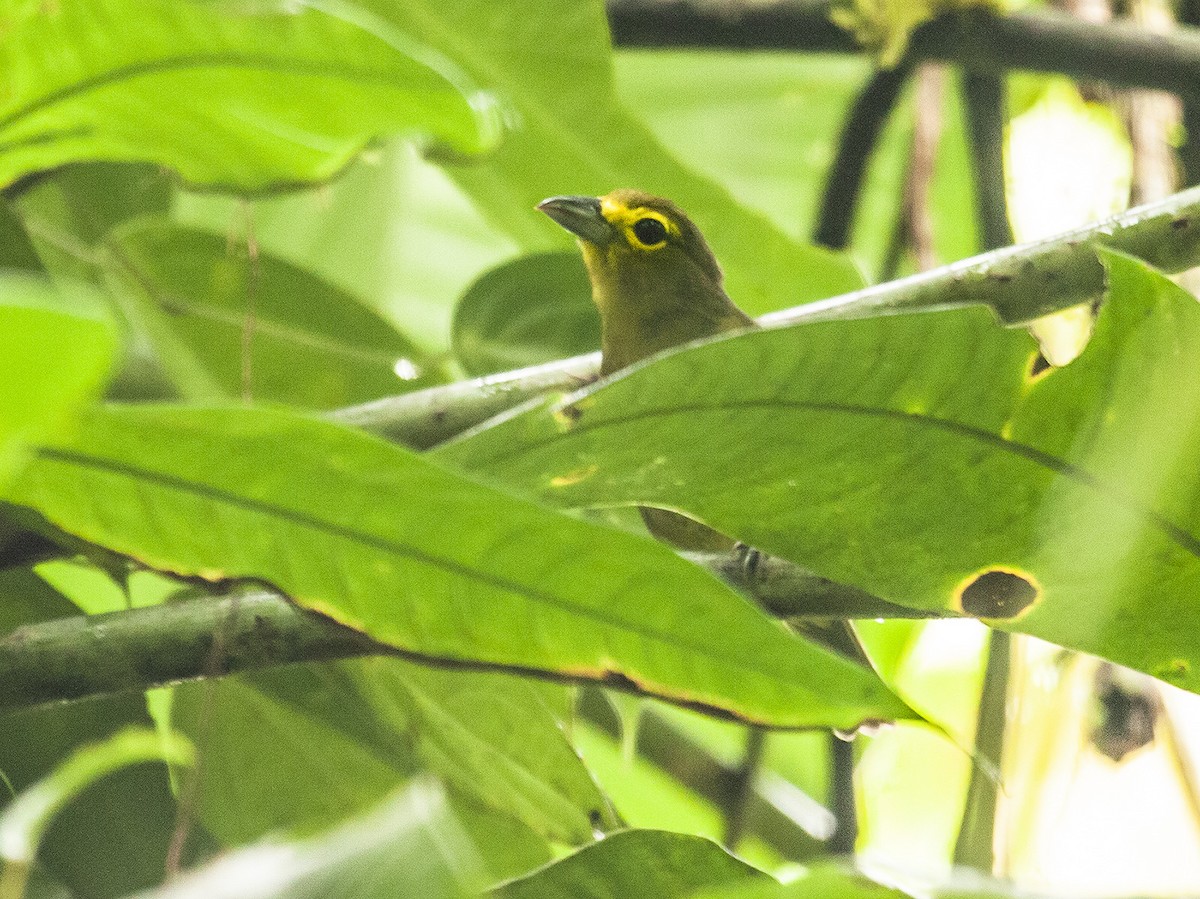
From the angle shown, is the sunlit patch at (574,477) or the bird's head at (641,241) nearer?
the sunlit patch at (574,477)

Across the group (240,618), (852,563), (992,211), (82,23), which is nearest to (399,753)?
(240,618)

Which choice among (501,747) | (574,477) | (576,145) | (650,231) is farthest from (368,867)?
(650,231)

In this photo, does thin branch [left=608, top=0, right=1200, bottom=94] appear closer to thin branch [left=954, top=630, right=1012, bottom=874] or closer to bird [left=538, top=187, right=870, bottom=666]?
bird [left=538, top=187, right=870, bottom=666]

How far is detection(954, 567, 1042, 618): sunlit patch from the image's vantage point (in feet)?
3.76

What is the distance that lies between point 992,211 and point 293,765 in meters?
1.48

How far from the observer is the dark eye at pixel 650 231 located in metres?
2.64

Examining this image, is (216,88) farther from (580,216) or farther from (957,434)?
(580,216)

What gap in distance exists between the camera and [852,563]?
115 cm

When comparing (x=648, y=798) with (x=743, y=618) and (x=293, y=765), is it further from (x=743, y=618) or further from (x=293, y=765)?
(x=743, y=618)

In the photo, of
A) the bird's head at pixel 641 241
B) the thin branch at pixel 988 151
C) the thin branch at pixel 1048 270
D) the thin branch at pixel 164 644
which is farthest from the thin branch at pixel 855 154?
the thin branch at pixel 164 644

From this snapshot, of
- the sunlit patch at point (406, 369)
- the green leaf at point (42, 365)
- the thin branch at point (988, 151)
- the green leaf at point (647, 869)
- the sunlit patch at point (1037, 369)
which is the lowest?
the green leaf at point (647, 869)

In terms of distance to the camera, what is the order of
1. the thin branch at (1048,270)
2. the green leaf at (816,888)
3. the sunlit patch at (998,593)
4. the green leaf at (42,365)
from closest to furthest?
1. the green leaf at (42,365)
2. the green leaf at (816,888)
3. the sunlit patch at (998,593)
4. the thin branch at (1048,270)

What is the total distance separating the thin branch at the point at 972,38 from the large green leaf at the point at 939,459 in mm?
1403

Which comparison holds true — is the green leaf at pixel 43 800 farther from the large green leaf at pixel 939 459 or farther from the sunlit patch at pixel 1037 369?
the sunlit patch at pixel 1037 369
